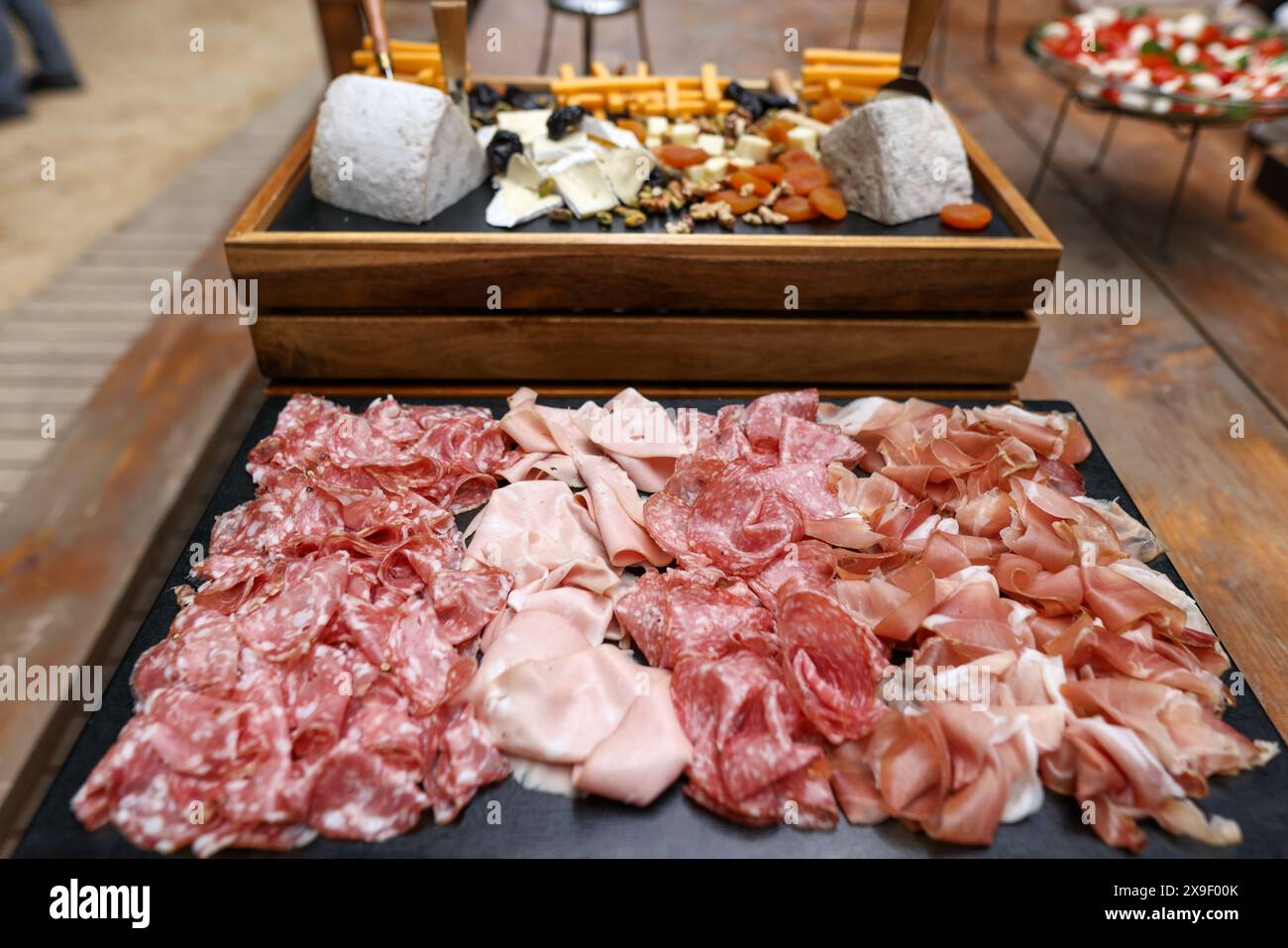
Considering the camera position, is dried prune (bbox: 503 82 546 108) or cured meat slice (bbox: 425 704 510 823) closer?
cured meat slice (bbox: 425 704 510 823)

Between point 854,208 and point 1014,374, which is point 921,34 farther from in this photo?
point 1014,374

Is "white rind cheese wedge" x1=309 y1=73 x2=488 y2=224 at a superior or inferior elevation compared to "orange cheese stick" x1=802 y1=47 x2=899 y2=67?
inferior

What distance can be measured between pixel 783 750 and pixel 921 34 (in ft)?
4.62

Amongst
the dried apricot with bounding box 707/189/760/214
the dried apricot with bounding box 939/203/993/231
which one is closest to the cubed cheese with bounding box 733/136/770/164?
the dried apricot with bounding box 707/189/760/214

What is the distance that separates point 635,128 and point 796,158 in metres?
0.37

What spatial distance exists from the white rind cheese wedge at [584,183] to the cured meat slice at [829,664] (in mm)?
903

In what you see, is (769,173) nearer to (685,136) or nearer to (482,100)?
(685,136)

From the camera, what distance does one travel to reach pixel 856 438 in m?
1.47

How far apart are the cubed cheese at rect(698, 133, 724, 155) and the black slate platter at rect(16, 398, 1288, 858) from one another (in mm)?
1370

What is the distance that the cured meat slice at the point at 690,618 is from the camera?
1.10 meters

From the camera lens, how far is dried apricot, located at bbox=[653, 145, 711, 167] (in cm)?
177

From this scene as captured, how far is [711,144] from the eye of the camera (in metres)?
1.88

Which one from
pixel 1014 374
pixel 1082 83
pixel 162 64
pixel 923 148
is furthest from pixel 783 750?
pixel 162 64

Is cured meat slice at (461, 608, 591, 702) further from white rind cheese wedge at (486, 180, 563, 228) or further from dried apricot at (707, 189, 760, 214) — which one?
dried apricot at (707, 189, 760, 214)
